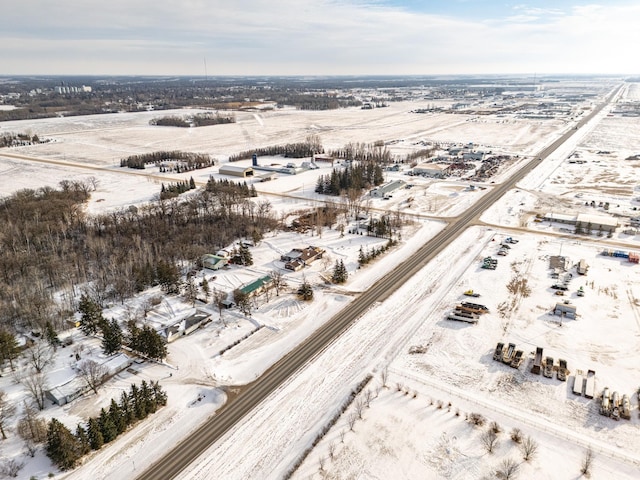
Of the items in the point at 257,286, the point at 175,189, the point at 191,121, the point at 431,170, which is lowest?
the point at 257,286

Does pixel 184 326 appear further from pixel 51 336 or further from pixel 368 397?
pixel 368 397

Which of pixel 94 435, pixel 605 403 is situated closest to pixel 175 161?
pixel 94 435

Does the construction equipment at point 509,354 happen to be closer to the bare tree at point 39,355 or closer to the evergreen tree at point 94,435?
the evergreen tree at point 94,435

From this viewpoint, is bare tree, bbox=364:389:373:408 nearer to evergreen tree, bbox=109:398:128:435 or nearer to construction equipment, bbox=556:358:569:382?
construction equipment, bbox=556:358:569:382

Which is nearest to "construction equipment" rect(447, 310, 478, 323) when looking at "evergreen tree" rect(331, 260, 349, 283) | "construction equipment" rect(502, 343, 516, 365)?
"construction equipment" rect(502, 343, 516, 365)

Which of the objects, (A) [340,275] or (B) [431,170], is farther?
(B) [431,170]

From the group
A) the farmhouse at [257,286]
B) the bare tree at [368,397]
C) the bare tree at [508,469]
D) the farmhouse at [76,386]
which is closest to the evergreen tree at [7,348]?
the farmhouse at [76,386]
